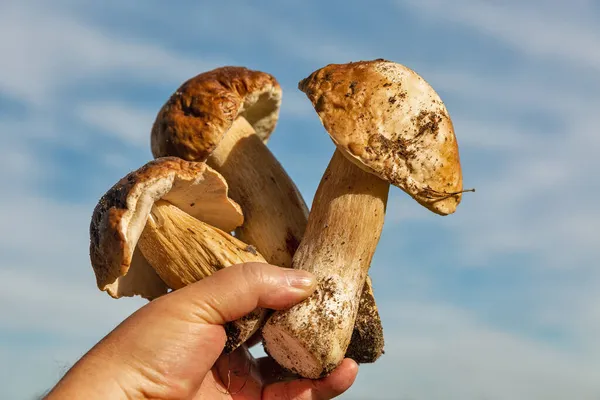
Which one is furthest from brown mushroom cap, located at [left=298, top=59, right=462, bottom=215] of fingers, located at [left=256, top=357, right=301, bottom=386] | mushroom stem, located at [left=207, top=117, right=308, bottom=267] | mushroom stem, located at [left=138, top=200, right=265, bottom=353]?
fingers, located at [left=256, top=357, right=301, bottom=386]

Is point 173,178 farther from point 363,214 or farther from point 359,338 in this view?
point 359,338

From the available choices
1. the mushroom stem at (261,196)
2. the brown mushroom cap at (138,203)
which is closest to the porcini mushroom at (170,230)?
the brown mushroom cap at (138,203)

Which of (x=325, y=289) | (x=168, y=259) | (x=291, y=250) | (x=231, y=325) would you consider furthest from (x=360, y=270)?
(x=168, y=259)

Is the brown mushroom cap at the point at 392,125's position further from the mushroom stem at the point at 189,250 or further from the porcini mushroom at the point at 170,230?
the mushroom stem at the point at 189,250

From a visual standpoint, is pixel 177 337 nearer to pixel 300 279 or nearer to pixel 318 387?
pixel 300 279

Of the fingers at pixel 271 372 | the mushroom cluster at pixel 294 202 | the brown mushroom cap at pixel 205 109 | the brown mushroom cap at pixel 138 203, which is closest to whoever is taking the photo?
the brown mushroom cap at pixel 138 203

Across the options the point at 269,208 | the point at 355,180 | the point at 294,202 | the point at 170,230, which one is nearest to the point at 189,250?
the point at 170,230
